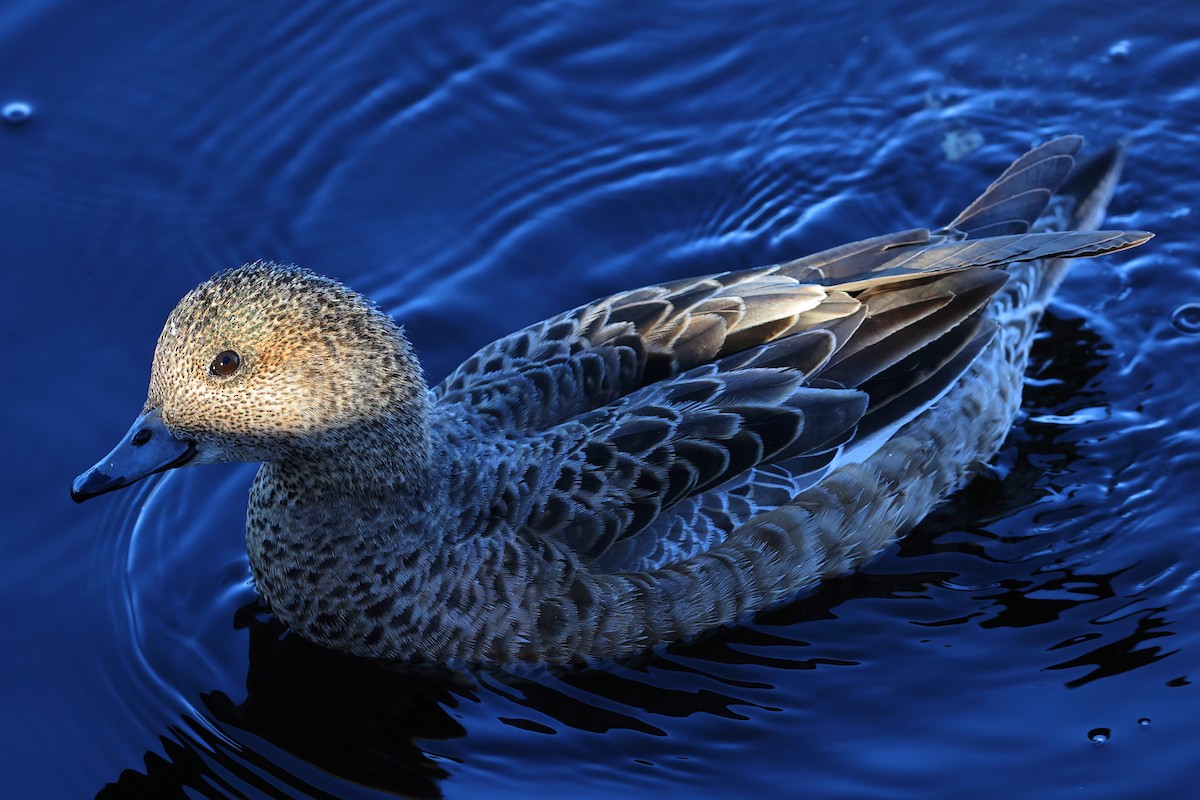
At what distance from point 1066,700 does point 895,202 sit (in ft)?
12.1

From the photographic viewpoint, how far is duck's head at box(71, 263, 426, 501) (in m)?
6.73

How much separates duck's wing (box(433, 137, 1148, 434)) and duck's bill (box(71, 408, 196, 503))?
1382 mm

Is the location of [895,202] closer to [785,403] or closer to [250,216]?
[785,403]

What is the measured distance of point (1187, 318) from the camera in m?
8.95

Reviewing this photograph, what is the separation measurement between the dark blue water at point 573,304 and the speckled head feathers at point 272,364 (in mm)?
1276

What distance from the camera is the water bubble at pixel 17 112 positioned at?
396 inches

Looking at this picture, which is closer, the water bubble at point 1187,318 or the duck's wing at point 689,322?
the duck's wing at point 689,322

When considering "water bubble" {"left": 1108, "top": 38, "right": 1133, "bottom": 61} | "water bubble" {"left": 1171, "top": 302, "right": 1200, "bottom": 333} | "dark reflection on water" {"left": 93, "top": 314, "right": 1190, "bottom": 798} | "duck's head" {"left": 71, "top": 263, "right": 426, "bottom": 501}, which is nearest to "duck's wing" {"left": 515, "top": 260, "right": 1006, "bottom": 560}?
"dark reflection on water" {"left": 93, "top": 314, "right": 1190, "bottom": 798}

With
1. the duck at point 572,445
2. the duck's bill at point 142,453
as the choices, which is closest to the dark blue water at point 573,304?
the duck at point 572,445

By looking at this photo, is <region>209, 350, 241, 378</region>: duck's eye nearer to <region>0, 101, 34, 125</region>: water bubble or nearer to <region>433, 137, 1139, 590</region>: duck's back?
<region>433, 137, 1139, 590</region>: duck's back

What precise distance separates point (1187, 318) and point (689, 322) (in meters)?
3.22

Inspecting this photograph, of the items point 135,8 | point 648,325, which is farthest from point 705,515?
point 135,8

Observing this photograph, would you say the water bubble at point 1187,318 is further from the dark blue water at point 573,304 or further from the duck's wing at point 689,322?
the duck's wing at point 689,322

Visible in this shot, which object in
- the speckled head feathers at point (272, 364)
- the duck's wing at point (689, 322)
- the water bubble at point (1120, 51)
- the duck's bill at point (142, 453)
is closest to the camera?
the speckled head feathers at point (272, 364)
